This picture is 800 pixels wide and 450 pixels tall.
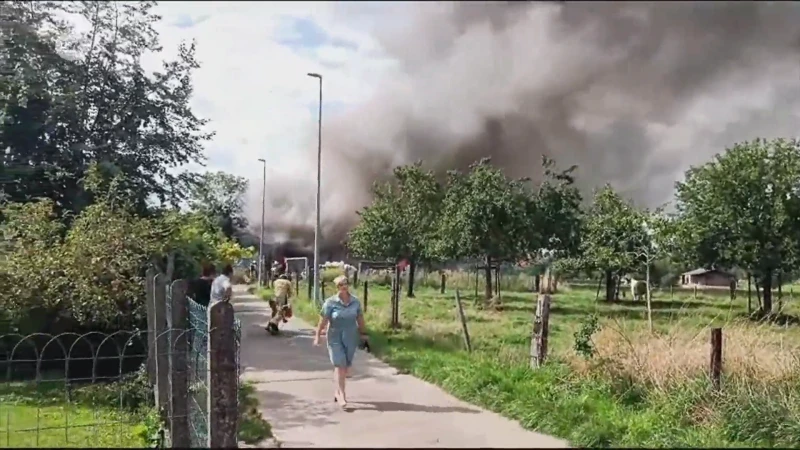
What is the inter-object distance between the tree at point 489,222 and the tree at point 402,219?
0.86m

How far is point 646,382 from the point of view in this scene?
6172 millimetres

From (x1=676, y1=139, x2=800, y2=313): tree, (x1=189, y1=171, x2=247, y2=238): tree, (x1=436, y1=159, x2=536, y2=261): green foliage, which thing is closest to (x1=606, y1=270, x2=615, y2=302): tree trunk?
(x1=436, y1=159, x2=536, y2=261): green foliage

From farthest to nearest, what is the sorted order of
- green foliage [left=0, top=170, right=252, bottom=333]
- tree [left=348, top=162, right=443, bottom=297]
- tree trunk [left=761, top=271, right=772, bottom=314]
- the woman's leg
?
tree [left=348, top=162, right=443, bottom=297] < tree trunk [left=761, top=271, right=772, bottom=314] < green foliage [left=0, top=170, right=252, bottom=333] < the woman's leg

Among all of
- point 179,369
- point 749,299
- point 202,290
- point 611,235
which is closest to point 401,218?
point 611,235

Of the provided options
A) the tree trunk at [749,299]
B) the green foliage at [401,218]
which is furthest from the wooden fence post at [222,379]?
the green foliage at [401,218]

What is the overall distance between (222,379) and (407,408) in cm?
229

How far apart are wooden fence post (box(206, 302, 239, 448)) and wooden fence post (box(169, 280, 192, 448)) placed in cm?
80

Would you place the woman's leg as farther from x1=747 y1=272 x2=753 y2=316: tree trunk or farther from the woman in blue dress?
x1=747 y1=272 x2=753 y2=316: tree trunk

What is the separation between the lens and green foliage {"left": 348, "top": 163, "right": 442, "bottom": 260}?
2133 centimetres

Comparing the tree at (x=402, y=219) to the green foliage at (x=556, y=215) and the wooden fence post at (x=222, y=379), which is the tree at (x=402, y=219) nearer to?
the green foliage at (x=556, y=215)

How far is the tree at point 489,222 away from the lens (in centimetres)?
2100

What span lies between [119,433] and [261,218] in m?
16.3

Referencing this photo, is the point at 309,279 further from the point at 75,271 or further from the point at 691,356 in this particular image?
the point at 691,356

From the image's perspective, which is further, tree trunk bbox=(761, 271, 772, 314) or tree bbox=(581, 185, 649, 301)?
tree bbox=(581, 185, 649, 301)
